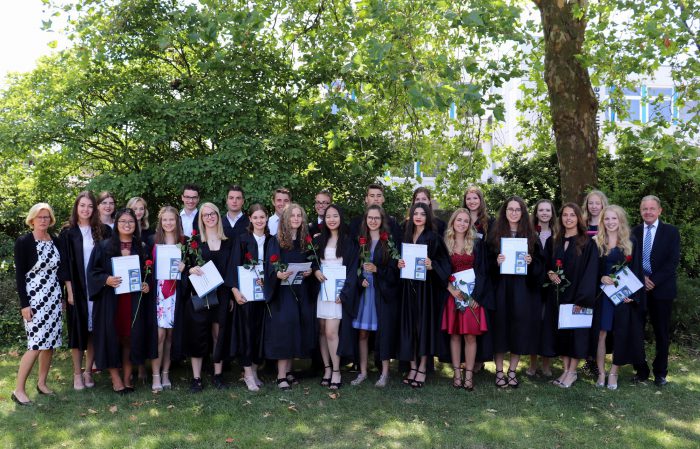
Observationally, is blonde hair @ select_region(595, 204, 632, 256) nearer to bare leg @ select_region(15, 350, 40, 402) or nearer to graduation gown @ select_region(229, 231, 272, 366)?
graduation gown @ select_region(229, 231, 272, 366)

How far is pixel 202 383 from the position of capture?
706cm

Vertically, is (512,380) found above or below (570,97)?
below

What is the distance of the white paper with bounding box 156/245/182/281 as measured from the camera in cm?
666

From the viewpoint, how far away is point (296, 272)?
681 centimetres

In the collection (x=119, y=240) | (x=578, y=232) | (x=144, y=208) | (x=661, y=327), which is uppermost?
(x=144, y=208)

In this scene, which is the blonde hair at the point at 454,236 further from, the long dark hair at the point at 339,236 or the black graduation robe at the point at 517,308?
the long dark hair at the point at 339,236

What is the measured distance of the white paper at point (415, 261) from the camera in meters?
6.71

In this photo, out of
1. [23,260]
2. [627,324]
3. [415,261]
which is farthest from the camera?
[627,324]

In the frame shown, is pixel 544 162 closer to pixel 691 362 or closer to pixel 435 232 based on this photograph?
pixel 691 362

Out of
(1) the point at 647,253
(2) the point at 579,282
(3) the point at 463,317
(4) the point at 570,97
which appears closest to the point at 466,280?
(3) the point at 463,317

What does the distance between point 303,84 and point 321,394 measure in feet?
17.3

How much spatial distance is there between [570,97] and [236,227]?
19.5 ft

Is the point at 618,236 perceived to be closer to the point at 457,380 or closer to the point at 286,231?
the point at 457,380

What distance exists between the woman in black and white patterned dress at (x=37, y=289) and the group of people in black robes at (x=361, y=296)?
0.72ft
